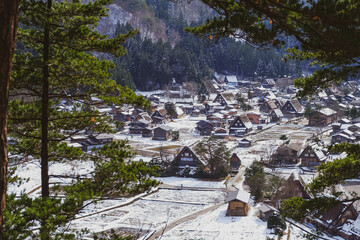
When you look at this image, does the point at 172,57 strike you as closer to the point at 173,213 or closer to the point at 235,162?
the point at 235,162

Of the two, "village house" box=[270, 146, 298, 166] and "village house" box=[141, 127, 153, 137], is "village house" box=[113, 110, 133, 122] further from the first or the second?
"village house" box=[270, 146, 298, 166]

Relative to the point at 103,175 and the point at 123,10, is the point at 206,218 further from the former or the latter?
the point at 123,10

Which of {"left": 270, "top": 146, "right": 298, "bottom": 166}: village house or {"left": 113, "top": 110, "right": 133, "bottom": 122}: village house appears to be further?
{"left": 113, "top": 110, "right": 133, "bottom": 122}: village house

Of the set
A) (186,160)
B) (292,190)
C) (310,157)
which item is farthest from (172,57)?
(292,190)

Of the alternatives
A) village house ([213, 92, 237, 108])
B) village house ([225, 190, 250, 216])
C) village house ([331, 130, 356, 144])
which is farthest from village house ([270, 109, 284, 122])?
village house ([225, 190, 250, 216])

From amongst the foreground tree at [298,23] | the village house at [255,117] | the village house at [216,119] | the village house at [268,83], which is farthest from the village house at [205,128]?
the village house at [268,83]

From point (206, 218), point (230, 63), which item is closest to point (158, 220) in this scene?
point (206, 218)
